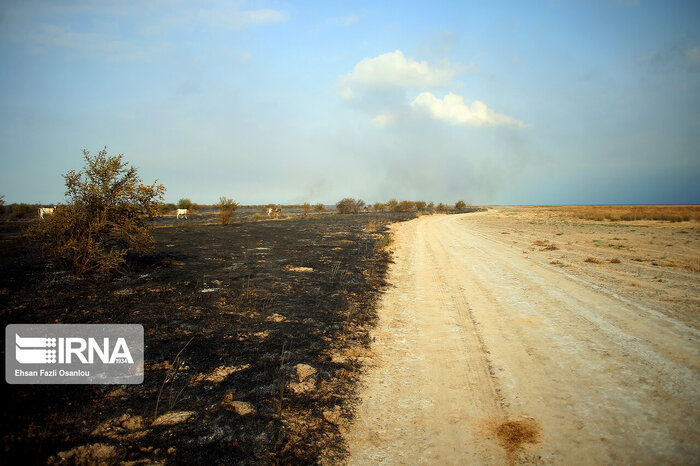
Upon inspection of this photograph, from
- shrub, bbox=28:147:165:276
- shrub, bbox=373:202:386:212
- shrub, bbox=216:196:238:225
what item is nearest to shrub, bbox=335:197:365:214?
shrub, bbox=373:202:386:212

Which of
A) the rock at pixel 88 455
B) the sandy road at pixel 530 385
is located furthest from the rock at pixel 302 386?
the rock at pixel 88 455

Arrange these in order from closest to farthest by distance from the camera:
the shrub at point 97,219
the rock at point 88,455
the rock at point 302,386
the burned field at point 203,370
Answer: the rock at point 88,455 → the burned field at point 203,370 → the rock at point 302,386 → the shrub at point 97,219

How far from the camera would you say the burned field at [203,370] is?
3.24 meters

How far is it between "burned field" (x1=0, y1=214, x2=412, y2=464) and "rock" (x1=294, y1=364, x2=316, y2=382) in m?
0.02

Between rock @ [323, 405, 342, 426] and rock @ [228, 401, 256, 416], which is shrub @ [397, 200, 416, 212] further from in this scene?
rock @ [228, 401, 256, 416]

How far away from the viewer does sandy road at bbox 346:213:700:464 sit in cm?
328

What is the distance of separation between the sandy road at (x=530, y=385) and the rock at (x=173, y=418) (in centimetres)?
199

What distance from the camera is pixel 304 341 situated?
19.4 ft

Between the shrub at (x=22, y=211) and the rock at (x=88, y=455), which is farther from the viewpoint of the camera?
the shrub at (x=22, y=211)

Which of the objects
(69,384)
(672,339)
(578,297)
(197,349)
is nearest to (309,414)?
(197,349)

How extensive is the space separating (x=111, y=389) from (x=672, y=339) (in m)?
9.25

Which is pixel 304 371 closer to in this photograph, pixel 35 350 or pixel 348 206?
pixel 35 350

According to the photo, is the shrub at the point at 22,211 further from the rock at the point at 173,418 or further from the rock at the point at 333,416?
the rock at the point at 333,416

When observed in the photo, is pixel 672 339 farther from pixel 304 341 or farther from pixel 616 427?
pixel 304 341
